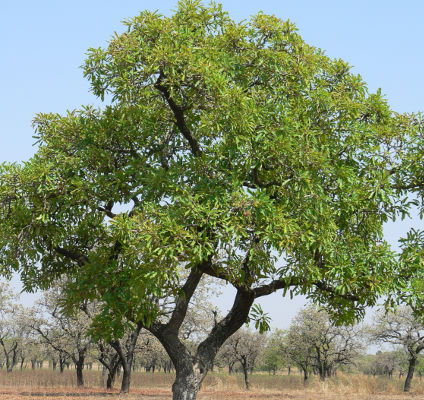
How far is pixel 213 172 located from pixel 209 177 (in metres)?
0.17

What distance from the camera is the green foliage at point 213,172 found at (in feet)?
37.5

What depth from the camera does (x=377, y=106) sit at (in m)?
14.2

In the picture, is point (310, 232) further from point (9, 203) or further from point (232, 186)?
point (9, 203)

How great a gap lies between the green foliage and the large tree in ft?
0.18

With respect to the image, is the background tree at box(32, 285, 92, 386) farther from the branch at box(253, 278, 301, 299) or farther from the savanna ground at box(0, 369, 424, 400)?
the branch at box(253, 278, 301, 299)

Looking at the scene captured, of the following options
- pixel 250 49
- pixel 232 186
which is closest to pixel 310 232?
pixel 232 186

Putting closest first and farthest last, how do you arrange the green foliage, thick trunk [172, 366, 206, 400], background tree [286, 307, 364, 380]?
the green foliage → thick trunk [172, 366, 206, 400] → background tree [286, 307, 364, 380]

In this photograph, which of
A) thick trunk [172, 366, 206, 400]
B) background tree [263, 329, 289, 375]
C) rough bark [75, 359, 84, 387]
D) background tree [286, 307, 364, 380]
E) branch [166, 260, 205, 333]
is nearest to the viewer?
thick trunk [172, 366, 206, 400]

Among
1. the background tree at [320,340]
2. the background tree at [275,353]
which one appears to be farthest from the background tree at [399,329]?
the background tree at [275,353]

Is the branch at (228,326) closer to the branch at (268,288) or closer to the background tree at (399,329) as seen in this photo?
the branch at (268,288)

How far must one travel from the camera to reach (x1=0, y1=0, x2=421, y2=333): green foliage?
1144cm

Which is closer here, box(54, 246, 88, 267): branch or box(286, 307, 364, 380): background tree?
box(54, 246, 88, 267): branch

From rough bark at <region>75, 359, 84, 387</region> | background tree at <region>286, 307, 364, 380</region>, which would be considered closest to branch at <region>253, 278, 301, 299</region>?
rough bark at <region>75, 359, 84, 387</region>

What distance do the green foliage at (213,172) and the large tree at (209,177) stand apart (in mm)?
55
